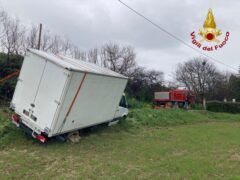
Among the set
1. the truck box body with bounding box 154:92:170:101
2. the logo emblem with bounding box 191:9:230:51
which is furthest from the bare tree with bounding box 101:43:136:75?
the logo emblem with bounding box 191:9:230:51

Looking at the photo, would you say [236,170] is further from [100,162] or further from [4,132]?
[4,132]

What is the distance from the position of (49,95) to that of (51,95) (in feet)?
0.27

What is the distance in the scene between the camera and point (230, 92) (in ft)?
154

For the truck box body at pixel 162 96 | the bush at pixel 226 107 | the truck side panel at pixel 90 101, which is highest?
the truck box body at pixel 162 96

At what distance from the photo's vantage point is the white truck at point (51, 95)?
7.55 metres

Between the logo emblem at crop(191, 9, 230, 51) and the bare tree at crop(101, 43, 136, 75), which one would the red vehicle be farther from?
the logo emblem at crop(191, 9, 230, 51)

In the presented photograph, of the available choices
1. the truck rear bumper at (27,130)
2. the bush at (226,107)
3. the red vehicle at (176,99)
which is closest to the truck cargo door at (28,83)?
the truck rear bumper at (27,130)

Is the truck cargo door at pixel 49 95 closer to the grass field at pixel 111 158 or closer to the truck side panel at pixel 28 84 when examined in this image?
the truck side panel at pixel 28 84

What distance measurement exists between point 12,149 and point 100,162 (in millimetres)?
3135

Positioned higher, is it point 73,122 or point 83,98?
point 83,98

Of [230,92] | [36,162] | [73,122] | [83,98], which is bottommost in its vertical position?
[36,162]

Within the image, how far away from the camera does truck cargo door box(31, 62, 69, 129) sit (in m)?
7.51

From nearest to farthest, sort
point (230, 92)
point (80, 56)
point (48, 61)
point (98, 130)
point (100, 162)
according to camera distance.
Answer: point (100, 162), point (48, 61), point (98, 130), point (80, 56), point (230, 92)

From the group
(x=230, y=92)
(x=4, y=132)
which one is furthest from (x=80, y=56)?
(x=230, y=92)
